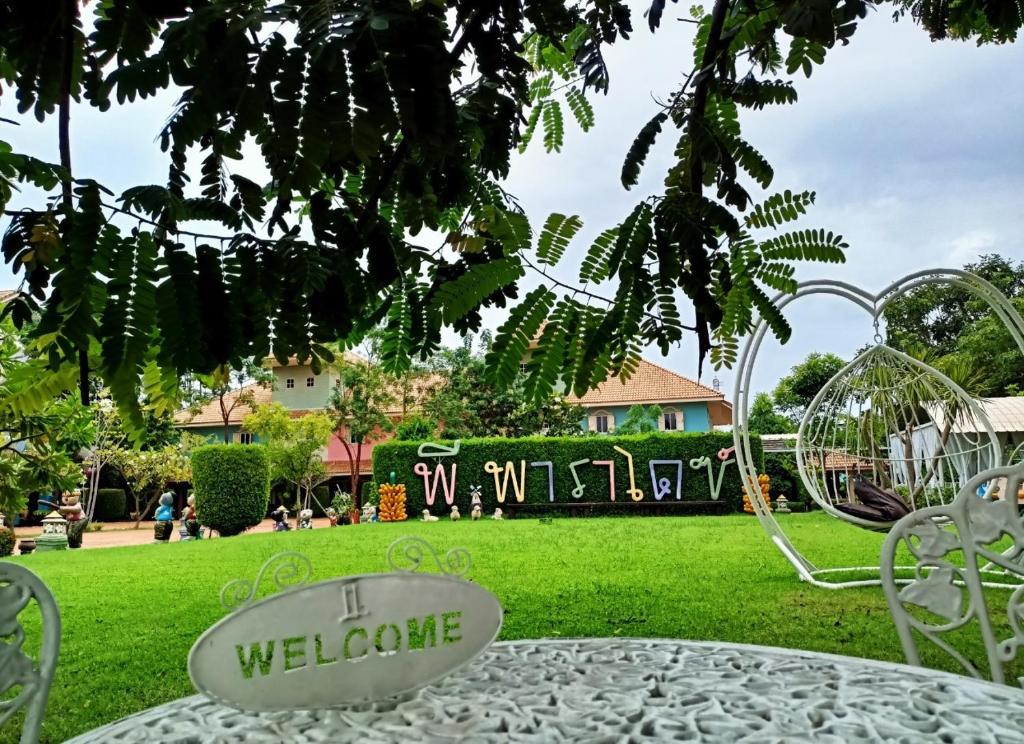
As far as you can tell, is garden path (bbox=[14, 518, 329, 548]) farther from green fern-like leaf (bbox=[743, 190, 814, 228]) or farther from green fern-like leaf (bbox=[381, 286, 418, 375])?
green fern-like leaf (bbox=[743, 190, 814, 228])

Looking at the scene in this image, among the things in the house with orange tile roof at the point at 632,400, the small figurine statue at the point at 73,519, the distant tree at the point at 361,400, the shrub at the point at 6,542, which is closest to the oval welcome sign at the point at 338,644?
the shrub at the point at 6,542

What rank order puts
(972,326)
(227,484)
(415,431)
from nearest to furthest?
(227,484), (415,431), (972,326)

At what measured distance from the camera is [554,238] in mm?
1983

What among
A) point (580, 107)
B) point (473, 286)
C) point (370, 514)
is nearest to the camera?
point (473, 286)

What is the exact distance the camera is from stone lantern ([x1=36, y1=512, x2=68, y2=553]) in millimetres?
11992

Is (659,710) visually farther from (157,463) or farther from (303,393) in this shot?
(303,393)

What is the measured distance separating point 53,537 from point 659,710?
13633 mm

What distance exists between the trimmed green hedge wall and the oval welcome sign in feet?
41.8

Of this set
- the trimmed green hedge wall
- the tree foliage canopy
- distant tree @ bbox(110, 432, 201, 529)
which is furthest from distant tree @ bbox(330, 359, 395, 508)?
the tree foliage canopy

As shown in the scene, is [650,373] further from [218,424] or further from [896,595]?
[896,595]

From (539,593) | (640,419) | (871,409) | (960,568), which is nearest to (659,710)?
(960,568)

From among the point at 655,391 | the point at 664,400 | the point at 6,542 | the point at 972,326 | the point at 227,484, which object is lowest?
the point at 6,542

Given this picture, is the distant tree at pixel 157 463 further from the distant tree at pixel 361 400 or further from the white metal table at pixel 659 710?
the white metal table at pixel 659 710

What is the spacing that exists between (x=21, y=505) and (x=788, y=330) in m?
3.90
